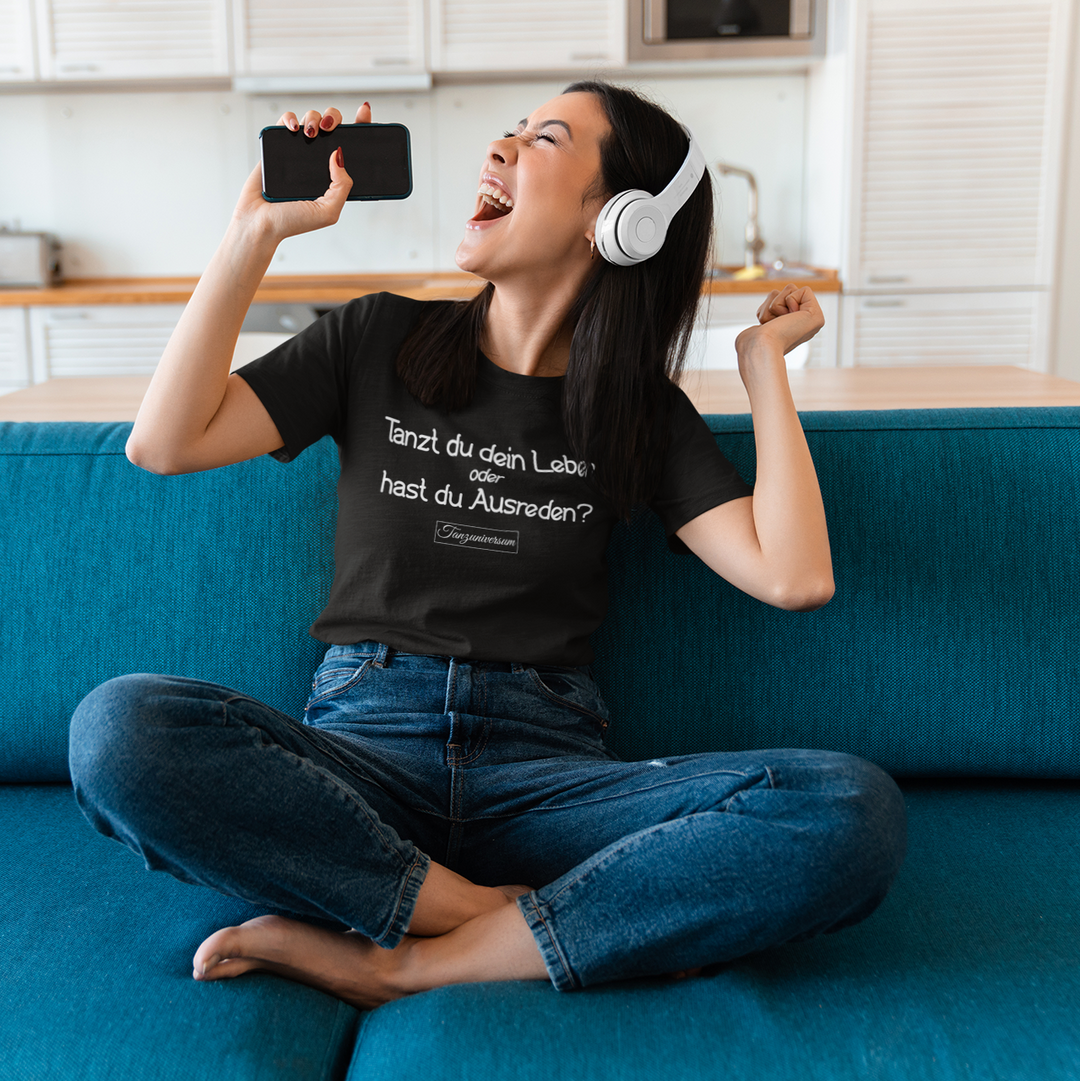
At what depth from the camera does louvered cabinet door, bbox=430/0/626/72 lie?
3719mm

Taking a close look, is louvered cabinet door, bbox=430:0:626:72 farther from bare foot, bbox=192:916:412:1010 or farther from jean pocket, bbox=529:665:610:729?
bare foot, bbox=192:916:412:1010

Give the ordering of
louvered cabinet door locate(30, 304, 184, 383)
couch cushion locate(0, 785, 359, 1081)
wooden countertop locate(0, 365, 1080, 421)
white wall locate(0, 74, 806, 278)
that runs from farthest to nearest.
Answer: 1. white wall locate(0, 74, 806, 278)
2. louvered cabinet door locate(30, 304, 184, 383)
3. wooden countertop locate(0, 365, 1080, 421)
4. couch cushion locate(0, 785, 359, 1081)

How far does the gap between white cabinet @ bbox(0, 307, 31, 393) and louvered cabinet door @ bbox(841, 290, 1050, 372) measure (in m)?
2.83

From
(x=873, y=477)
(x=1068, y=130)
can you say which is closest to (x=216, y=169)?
(x=1068, y=130)

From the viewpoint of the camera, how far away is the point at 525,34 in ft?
12.3

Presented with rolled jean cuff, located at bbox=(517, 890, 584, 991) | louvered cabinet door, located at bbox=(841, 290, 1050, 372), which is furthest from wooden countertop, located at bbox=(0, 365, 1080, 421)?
louvered cabinet door, located at bbox=(841, 290, 1050, 372)

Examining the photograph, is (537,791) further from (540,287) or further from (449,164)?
(449,164)

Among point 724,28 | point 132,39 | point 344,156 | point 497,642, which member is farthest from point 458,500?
Result: point 132,39

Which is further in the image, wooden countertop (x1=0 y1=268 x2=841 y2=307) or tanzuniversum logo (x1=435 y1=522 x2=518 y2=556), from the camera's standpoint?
wooden countertop (x1=0 y1=268 x2=841 y2=307)

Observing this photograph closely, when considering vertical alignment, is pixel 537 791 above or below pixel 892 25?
below

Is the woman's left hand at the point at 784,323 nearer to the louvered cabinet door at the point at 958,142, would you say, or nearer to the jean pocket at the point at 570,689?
the jean pocket at the point at 570,689

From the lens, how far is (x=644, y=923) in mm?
888

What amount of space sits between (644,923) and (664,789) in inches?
5.6

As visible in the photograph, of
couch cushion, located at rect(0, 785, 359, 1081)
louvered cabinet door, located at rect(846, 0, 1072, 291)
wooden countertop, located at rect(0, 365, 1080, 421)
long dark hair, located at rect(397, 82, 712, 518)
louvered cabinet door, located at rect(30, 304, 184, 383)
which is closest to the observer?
couch cushion, located at rect(0, 785, 359, 1081)
